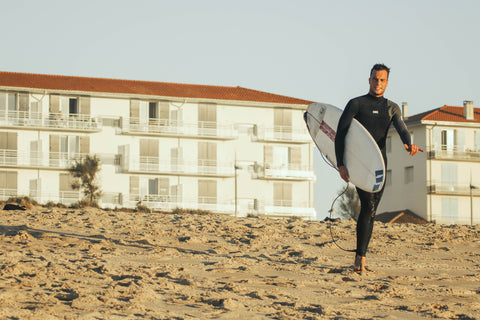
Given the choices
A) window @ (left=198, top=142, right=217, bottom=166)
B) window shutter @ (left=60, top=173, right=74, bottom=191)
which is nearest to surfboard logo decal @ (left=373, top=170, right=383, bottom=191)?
window shutter @ (left=60, top=173, right=74, bottom=191)

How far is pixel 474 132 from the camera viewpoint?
59.8 metres

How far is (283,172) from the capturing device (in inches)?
2162

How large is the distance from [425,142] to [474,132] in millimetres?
4341

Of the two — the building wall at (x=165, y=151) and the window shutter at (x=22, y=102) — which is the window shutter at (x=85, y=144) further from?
the window shutter at (x=22, y=102)

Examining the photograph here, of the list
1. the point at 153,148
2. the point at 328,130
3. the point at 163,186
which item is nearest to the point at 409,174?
the point at 163,186

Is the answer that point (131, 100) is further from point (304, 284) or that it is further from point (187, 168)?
point (304, 284)

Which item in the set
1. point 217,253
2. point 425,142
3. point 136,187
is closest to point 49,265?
point 217,253

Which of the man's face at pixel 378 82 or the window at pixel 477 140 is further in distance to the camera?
the window at pixel 477 140

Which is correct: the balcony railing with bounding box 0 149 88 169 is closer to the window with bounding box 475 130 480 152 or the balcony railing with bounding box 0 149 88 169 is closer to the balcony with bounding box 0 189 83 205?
the balcony with bounding box 0 189 83 205

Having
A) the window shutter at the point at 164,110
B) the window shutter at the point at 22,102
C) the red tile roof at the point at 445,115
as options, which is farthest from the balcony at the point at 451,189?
the window shutter at the point at 22,102

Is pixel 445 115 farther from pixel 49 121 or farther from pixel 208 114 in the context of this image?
pixel 49 121

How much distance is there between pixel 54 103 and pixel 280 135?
15.4 metres

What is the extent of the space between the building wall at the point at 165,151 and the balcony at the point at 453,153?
9340 mm

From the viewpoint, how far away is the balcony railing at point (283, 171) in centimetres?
5453
